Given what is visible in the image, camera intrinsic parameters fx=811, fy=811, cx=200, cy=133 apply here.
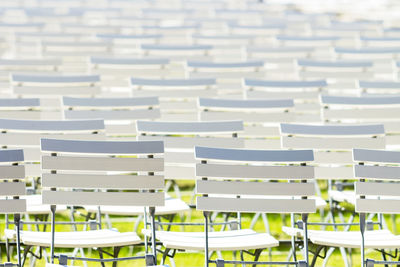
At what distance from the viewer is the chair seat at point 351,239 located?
16.6 ft

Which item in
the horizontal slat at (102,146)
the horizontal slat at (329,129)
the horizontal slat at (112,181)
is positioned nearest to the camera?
the horizontal slat at (102,146)

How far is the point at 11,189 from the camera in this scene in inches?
196

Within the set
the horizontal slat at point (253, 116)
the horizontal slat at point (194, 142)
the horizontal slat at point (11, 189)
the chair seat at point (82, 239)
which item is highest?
the horizontal slat at point (253, 116)

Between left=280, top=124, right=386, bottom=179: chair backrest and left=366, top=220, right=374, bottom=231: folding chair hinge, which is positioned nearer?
left=366, top=220, right=374, bottom=231: folding chair hinge

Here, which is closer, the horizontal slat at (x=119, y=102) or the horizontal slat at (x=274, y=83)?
the horizontal slat at (x=119, y=102)

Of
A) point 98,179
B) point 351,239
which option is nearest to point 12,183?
point 98,179

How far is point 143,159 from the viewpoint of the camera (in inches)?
203

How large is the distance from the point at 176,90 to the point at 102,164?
2.67 m

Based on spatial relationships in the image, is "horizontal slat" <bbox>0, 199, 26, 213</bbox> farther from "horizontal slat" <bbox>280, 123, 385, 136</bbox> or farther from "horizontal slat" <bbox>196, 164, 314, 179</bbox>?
"horizontal slat" <bbox>280, 123, 385, 136</bbox>

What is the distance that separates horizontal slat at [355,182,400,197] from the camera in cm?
511

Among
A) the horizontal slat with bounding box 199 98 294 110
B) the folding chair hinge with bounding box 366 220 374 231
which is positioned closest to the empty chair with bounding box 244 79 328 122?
the horizontal slat with bounding box 199 98 294 110

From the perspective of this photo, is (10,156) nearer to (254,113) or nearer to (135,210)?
(135,210)

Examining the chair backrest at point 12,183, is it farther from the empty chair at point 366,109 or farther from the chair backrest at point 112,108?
the empty chair at point 366,109

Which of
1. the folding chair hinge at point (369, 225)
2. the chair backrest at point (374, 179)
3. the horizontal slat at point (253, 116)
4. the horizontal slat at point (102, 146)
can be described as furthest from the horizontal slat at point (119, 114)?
the chair backrest at point (374, 179)
